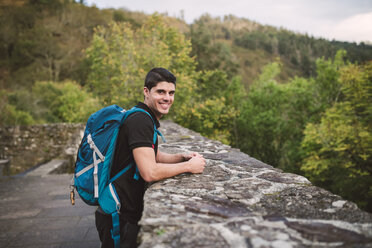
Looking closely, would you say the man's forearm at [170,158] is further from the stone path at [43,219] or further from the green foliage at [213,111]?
the green foliage at [213,111]

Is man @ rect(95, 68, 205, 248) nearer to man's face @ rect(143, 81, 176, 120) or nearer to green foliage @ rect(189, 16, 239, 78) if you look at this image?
man's face @ rect(143, 81, 176, 120)

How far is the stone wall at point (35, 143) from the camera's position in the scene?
11.4 m

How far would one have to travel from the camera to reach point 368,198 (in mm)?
15523

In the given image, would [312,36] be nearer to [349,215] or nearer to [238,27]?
[238,27]

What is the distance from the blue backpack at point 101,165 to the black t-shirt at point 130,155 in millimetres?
44

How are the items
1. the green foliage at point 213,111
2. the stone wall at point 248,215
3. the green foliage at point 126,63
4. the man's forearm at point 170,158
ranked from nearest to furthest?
1. the stone wall at point 248,215
2. the man's forearm at point 170,158
3. the green foliage at point 126,63
4. the green foliage at point 213,111

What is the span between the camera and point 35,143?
11.5 metres

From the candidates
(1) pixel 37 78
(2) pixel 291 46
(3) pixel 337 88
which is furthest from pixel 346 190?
(2) pixel 291 46

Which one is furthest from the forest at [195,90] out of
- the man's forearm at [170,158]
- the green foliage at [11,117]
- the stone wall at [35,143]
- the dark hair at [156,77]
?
the dark hair at [156,77]

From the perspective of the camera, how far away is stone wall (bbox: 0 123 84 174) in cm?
1135

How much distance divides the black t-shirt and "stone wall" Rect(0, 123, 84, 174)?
403 inches

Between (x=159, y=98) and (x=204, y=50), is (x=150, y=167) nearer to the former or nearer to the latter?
(x=159, y=98)

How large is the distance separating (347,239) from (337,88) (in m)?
24.7

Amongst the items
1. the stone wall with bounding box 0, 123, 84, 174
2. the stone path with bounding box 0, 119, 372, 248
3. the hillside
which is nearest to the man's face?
the stone path with bounding box 0, 119, 372, 248
